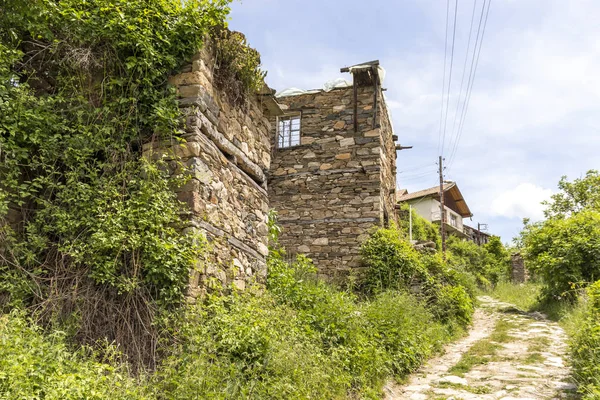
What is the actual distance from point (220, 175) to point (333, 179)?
20.6 feet

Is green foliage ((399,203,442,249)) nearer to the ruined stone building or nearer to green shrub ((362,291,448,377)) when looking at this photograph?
the ruined stone building

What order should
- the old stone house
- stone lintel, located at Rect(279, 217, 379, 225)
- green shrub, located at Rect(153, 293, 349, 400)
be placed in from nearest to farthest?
green shrub, located at Rect(153, 293, 349, 400) < stone lintel, located at Rect(279, 217, 379, 225) < the old stone house

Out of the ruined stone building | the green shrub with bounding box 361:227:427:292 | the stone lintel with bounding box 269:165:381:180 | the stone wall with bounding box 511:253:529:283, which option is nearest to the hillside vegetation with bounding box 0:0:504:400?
the ruined stone building

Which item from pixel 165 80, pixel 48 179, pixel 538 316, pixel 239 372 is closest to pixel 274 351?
pixel 239 372

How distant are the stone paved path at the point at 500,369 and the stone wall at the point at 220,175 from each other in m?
2.42

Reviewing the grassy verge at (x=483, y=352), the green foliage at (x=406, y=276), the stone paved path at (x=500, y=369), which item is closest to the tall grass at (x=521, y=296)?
the stone paved path at (x=500, y=369)

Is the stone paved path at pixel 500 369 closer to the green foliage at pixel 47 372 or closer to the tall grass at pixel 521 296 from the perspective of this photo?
the tall grass at pixel 521 296

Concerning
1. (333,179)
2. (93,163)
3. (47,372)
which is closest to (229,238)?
(93,163)

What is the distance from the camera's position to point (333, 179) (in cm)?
1134

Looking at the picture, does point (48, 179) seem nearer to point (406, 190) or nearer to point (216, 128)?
point (216, 128)

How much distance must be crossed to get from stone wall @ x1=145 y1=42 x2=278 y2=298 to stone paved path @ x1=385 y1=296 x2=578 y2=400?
242 centimetres

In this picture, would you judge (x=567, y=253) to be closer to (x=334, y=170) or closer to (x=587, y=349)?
(x=334, y=170)

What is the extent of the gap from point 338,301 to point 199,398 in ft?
10.4

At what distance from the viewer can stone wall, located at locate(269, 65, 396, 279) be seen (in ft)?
35.9
